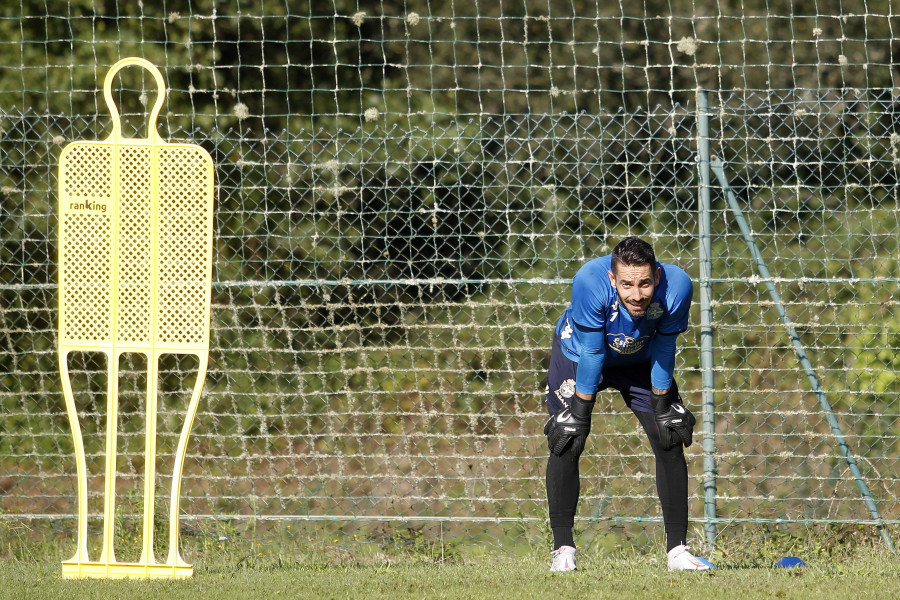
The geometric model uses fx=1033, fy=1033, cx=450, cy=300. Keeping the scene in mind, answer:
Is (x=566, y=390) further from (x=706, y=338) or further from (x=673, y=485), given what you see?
(x=706, y=338)

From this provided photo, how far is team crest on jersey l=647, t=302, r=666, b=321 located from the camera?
4578 millimetres

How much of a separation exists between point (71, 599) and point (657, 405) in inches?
106

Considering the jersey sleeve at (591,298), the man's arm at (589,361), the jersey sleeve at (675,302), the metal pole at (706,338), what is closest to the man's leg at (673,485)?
the man's arm at (589,361)

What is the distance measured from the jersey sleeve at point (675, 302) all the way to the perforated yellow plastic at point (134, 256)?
2096 millimetres

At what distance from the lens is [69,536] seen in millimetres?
6480

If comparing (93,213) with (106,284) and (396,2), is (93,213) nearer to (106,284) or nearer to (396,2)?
(106,284)

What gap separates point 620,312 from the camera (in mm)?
4586

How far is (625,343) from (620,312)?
167 mm

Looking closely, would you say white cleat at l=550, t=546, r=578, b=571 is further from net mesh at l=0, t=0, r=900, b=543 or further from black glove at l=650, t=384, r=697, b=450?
net mesh at l=0, t=0, r=900, b=543

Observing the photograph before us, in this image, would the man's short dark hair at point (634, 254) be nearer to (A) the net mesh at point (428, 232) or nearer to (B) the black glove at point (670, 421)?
(B) the black glove at point (670, 421)

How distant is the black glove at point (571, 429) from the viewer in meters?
4.75

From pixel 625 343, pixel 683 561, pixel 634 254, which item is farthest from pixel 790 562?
pixel 634 254

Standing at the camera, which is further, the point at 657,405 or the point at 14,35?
the point at 14,35

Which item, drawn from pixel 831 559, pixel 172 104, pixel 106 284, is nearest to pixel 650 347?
pixel 831 559
